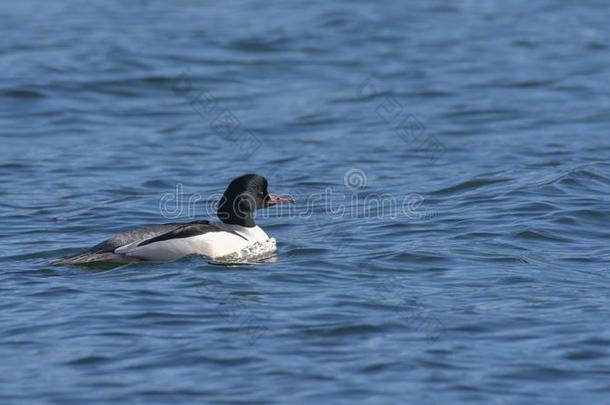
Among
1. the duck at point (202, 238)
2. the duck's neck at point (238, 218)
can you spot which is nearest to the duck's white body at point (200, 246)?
the duck at point (202, 238)

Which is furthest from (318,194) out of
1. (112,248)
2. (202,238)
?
(112,248)

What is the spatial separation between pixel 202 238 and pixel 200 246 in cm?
11

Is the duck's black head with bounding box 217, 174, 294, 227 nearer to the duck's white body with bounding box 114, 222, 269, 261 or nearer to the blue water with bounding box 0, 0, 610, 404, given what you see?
the duck's white body with bounding box 114, 222, 269, 261

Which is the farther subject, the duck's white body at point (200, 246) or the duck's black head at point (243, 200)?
the duck's black head at point (243, 200)

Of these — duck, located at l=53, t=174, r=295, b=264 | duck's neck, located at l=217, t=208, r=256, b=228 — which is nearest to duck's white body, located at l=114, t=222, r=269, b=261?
duck, located at l=53, t=174, r=295, b=264

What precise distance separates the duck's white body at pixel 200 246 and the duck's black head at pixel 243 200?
203mm

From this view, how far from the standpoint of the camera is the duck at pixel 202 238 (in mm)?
13750

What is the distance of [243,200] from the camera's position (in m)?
14.9

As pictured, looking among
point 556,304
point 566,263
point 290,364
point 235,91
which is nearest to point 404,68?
point 235,91

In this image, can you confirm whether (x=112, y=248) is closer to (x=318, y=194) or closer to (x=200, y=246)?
(x=200, y=246)

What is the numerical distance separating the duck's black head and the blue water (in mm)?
712

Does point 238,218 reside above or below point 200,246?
above

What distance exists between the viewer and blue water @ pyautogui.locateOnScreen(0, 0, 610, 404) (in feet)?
34.1

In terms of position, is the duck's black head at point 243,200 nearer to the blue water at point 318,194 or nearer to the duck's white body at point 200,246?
the duck's white body at point 200,246
